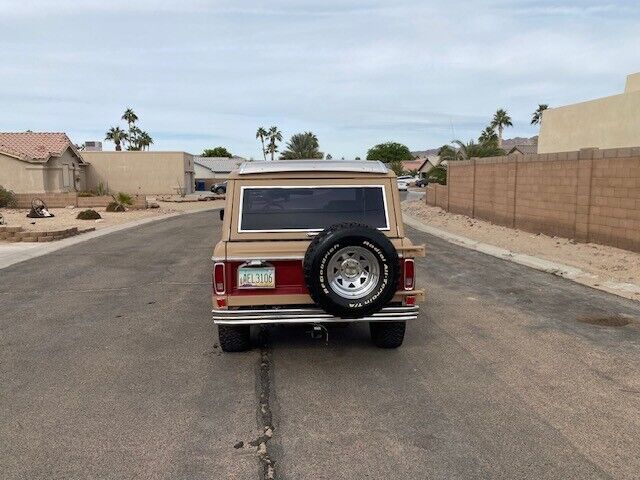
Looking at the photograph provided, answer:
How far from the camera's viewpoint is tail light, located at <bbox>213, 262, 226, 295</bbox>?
566cm

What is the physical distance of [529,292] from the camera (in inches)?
395

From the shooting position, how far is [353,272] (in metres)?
5.57

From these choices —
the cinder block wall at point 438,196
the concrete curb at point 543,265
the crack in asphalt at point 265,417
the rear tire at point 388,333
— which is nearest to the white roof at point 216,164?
the cinder block wall at point 438,196

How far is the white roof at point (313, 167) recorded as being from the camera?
648 cm

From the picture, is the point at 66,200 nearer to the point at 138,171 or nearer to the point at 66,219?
the point at 66,219

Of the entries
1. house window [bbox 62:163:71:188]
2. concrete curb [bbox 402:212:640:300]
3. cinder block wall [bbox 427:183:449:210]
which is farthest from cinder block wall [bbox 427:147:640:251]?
house window [bbox 62:163:71:188]

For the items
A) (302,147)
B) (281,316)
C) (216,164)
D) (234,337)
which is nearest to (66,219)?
(234,337)

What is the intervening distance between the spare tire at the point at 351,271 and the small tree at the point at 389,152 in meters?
113

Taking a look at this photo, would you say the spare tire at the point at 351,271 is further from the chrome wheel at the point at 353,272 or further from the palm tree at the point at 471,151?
the palm tree at the point at 471,151

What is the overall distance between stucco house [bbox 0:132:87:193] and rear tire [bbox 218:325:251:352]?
120 feet

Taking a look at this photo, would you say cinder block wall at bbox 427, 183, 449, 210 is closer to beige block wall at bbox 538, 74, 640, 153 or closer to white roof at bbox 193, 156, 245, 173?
beige block wall at bbox 538, 74, 640, 153

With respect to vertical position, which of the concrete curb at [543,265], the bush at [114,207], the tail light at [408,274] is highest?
the tail light at [408,274]

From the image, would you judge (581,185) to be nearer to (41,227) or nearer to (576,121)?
(576,121)

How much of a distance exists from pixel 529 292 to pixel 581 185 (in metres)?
6.77
